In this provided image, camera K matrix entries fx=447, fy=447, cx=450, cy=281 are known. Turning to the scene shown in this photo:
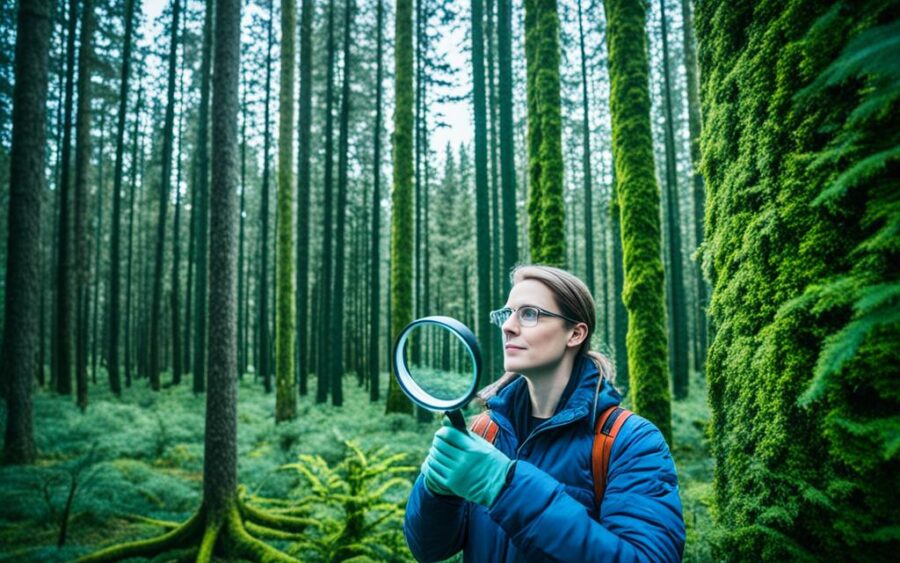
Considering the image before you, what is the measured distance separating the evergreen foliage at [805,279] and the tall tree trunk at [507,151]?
8486 millimetres

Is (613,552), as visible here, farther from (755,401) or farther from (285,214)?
(285,214)

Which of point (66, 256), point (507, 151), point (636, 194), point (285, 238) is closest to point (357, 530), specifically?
point (636, 194)

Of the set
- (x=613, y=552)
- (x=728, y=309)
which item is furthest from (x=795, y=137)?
(x=613, y=552)

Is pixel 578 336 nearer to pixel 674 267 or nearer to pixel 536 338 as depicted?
pixel 536 338

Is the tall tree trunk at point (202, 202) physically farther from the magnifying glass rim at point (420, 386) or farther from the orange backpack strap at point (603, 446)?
the orange backpack strap at point (603, 446)

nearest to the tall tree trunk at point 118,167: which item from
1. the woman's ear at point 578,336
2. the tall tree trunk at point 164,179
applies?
the tall tree trunk at point 164,179

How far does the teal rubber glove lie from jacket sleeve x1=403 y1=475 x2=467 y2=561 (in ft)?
0.99

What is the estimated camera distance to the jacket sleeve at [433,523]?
197cm

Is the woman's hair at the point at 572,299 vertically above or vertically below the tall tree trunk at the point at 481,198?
below

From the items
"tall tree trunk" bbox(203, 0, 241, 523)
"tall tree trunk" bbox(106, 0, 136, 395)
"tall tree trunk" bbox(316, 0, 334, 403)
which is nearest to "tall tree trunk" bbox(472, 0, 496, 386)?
"tall tree trunk" bbox(316, 0, 334, 403)

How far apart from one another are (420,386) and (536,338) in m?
0.60

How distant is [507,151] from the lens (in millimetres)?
12492

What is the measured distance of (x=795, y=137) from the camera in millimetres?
1936

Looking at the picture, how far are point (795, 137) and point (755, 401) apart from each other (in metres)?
1.24
